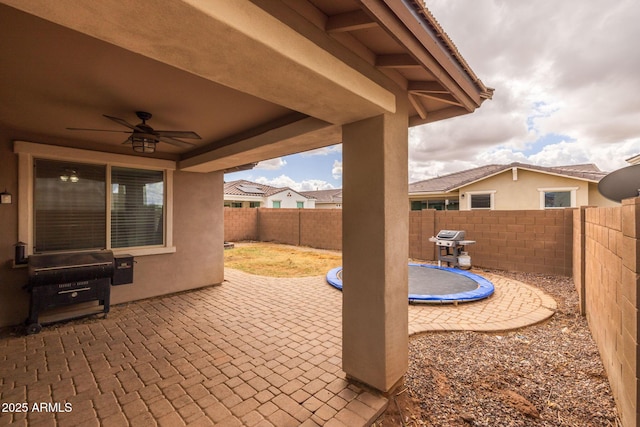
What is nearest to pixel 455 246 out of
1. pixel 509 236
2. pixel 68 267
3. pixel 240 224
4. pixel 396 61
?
pixel 509 236

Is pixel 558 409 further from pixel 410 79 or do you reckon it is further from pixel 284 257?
pixel 284 257

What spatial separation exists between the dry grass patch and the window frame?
112 inches

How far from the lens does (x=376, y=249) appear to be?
7.64 ft

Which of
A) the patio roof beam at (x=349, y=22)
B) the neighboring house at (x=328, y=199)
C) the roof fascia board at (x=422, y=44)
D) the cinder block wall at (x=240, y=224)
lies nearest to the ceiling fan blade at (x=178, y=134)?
the patio roof beam at (x=349, y=22)

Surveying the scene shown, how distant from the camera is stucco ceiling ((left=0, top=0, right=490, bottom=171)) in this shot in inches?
49.8

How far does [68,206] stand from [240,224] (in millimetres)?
9873

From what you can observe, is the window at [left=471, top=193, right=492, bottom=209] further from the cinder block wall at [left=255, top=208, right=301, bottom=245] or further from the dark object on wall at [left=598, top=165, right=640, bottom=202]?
the dark object on wall at [left=598, top=165, right=640, bottom=202]

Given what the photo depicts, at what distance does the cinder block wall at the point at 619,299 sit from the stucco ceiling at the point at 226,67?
1.54 meters

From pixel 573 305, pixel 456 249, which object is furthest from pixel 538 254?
pixel 573 305

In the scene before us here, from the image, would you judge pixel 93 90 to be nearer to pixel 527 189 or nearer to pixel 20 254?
pixel 20 254

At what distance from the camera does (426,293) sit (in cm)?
511

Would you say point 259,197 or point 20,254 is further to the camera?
point 259,197

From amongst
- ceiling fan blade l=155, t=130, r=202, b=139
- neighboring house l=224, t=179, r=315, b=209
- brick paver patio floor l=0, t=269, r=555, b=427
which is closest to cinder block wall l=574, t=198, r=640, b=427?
brick paver patio floor l=0, t=269, r=555, b=427

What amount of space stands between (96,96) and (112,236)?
2986 mm
